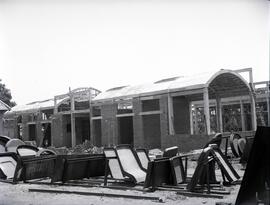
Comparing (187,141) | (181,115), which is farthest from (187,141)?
(181,115)

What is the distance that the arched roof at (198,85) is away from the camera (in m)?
21.9

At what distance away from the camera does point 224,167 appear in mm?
8922

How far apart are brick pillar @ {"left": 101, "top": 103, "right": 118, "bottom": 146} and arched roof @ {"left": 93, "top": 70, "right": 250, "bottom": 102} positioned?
2.76 ft

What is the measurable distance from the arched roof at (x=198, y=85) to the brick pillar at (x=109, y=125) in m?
0.84

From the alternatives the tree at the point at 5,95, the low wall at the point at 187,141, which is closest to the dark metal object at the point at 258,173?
the low wall at the point at 187,141

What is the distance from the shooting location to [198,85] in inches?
851

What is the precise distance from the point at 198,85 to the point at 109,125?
9238 mm

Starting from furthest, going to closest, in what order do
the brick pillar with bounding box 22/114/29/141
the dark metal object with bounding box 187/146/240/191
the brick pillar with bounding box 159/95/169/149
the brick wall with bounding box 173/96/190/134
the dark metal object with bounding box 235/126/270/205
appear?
the brick pillar with bounding box 22/114/29/141, the brick wall with bounding box 173/96/190/134, the brick pillar with bounding box 159/95/169/149, the dark metal object with bounding box 187/146/240/191, the dark metal object with bounding box 235/126/270/205

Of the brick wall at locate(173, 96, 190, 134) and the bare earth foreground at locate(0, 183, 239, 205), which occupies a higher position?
the brick wall at locate(173, 96, 190, 134)

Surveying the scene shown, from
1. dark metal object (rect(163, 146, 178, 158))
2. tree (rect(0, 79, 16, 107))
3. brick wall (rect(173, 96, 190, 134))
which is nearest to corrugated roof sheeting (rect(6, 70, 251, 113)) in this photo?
brick wall (rect(173, 96, 190, 134))

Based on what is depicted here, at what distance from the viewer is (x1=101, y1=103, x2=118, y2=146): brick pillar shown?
27859 millimetres

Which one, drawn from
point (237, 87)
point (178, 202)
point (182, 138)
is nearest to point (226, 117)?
point (237, 87)

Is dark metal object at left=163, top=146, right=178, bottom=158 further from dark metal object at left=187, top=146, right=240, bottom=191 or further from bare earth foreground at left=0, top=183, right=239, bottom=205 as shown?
bare earth foreground at left=0, top=183, right=239, bottom=205

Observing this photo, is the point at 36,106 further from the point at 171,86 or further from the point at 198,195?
the point at 198,195
